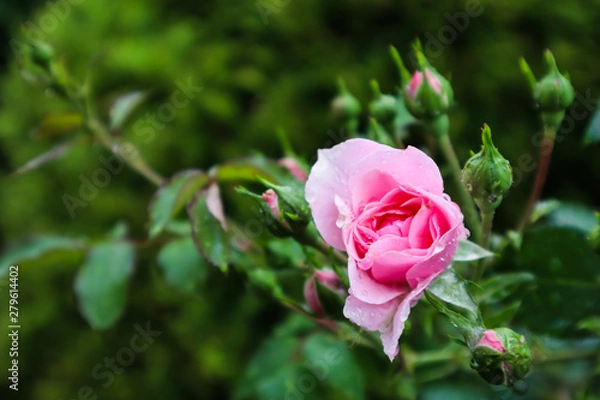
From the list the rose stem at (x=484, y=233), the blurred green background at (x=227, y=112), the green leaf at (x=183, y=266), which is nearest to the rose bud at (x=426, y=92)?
the rose stem at (x=484, y=233)

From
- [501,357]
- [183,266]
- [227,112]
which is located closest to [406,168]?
[501,357]

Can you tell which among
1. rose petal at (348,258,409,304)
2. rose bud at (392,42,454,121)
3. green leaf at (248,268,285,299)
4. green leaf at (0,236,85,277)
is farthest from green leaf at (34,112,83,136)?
rose petal at (348,258,409,304)

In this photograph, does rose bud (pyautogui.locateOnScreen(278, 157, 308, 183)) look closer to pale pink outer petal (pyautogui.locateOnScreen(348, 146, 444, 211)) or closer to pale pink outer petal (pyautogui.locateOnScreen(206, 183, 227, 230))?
pale pink outer petal (pyautogui.locateOnScreen(206, 183, 227, 230))

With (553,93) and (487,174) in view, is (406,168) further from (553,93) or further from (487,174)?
(553,93)

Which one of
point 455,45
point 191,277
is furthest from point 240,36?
point 191,277

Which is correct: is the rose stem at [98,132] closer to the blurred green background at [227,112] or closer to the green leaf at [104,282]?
the green leaf at [104,282]
